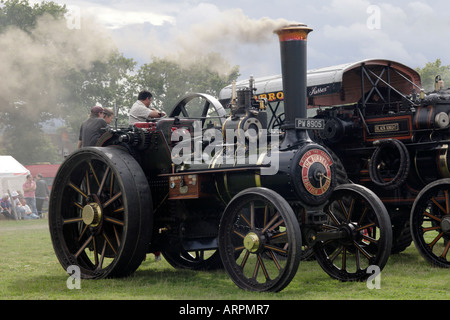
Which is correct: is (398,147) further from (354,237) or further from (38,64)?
(38,64)

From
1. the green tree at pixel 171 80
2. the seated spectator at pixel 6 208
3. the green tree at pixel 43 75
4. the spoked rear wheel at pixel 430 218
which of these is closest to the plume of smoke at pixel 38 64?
the green tree at pixel 43 75

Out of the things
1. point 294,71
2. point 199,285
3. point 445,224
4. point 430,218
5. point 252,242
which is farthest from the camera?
point 430,218

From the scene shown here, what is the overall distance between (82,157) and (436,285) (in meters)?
3.40

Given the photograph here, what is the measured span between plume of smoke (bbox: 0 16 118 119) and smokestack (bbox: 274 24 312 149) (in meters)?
22.4

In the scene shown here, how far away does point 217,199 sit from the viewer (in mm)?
6004

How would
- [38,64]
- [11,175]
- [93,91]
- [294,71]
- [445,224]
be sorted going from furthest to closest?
[93,91], [38,64], [11,175], [445,224], [294,71]

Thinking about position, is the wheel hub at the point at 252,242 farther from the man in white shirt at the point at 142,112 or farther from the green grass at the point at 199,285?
the man in white shirt at the point at 142,112

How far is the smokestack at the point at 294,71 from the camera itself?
5383mm

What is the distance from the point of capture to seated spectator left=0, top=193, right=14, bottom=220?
60.1 ft

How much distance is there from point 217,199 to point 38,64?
26.1 metres

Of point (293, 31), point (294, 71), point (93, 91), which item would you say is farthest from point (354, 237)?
point (93, 91)

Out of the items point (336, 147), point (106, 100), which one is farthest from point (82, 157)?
point (106, 100)

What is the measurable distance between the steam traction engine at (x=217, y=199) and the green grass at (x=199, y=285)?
0.18m

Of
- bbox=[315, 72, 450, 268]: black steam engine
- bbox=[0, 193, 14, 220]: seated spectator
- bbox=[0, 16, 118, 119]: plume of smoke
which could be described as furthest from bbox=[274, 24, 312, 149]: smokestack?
bbox=[0, 16, 118, 119]: plume of smoke
